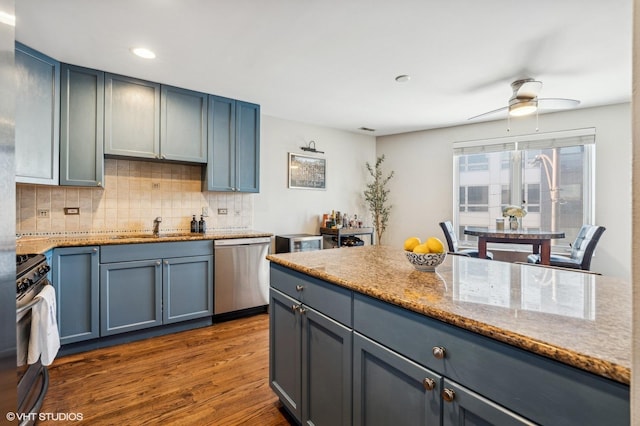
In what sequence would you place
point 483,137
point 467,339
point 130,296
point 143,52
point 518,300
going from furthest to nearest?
point 483,137
point 130,296
point 143,52
point 518,300
point 467,339

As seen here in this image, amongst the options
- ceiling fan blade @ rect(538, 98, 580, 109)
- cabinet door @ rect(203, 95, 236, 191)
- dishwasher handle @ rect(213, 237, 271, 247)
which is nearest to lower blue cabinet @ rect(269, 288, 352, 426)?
dishwasher handle @ rect(213, 237, 271, 247)

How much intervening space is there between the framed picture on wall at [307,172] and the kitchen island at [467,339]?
294 cm

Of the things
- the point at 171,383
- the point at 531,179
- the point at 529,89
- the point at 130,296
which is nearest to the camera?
the point at 171,383

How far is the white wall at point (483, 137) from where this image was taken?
3.64 metres

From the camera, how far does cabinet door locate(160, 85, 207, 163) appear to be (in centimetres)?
311

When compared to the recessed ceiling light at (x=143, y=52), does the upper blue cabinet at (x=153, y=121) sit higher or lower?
lower

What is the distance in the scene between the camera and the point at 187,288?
304cm

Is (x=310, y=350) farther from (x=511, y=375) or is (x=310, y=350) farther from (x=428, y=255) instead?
(x=511, y=375)

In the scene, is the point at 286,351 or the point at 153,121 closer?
the point at 286,351

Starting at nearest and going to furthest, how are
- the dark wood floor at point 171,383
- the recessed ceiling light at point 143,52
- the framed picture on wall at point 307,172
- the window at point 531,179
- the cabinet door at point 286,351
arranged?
the cabinet door at point 286,351 < the dark wood floor at point 171,383 < the recessed ceiling light at point 143,52 < the window at point 531,179 < the framed picture on wall at point 307,172

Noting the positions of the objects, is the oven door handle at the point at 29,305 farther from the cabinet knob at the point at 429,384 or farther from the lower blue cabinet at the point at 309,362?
the cabinet knob at the point at 429,384

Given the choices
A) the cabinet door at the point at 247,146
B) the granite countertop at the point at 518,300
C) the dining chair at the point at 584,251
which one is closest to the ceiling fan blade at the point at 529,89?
the dining chair at the point at 584,251

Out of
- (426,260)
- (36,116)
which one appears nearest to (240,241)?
(36,116)

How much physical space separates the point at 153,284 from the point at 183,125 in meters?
1.63
